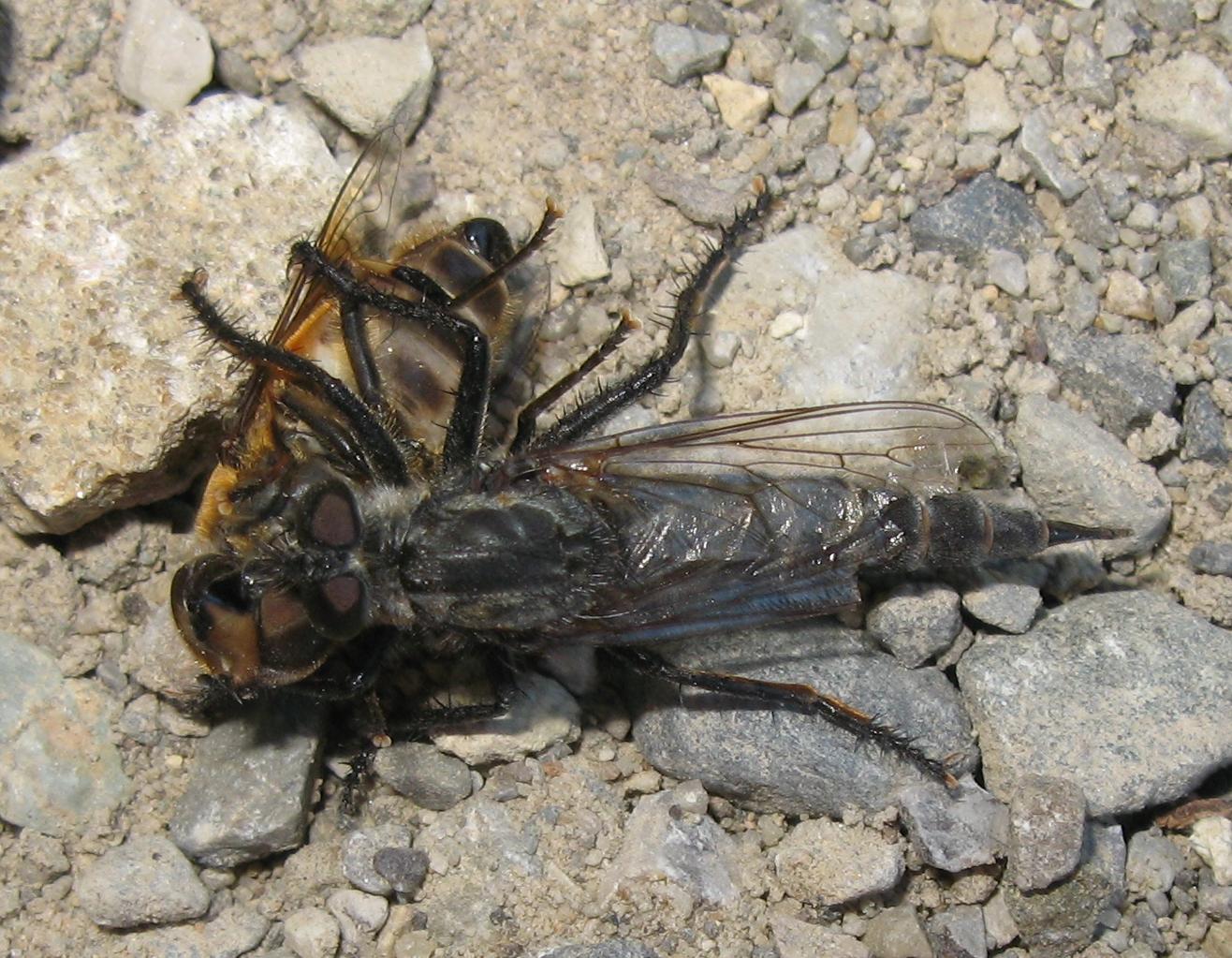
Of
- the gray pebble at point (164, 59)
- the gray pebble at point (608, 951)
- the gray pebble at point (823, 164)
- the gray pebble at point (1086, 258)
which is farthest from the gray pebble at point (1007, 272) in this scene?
the gray pebble at point (164, 59)

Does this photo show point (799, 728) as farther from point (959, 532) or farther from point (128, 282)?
point (128, 282)

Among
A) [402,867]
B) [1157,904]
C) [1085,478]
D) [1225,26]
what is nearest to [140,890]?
[402,867]

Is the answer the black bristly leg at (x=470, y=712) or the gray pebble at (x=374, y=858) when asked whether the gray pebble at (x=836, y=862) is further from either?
the gray pebble at (x=374, y=858)

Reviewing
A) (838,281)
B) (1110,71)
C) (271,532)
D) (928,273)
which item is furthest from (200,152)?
(1110,71)

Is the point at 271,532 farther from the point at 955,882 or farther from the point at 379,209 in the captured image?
the point at 955,882

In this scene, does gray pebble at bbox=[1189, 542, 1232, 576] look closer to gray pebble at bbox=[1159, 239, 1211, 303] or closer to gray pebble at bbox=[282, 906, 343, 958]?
gray pebble at bbox=[1159, 239, 1211, 303]

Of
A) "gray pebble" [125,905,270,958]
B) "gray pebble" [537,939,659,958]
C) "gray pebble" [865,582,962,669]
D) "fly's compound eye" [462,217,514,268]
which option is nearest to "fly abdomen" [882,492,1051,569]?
"gray pebble" [865,582,962,669]
